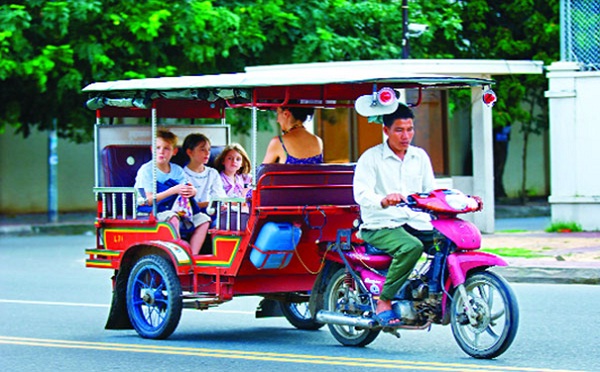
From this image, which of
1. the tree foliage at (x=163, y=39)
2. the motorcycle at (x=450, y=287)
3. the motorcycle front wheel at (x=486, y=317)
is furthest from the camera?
the tree foliage at (x=163, y=39)

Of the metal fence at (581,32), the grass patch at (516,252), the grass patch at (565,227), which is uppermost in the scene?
the metal fence at (581,32)

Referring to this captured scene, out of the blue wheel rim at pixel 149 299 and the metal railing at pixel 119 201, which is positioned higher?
the metal railing at pixel 119 201

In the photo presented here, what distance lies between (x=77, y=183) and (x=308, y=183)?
22685 mm

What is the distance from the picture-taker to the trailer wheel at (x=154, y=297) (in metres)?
10.3

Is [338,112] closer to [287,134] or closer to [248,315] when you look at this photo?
[248,315]

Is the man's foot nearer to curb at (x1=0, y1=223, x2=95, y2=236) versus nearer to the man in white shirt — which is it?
the man in white shirt

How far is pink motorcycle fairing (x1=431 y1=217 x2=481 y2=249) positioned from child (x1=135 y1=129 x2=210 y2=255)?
2.62 meters

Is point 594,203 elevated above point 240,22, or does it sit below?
below

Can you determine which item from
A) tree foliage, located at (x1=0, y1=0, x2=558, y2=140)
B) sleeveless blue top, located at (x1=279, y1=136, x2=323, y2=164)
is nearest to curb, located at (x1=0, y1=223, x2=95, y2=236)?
tree foliage, located at (x1=0, y1=0, x2=558, y2=140)

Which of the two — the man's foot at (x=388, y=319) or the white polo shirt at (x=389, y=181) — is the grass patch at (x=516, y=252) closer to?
the white polo shirt at (x=389, y=181)

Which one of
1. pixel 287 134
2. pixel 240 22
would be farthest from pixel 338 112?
pixel 287 134

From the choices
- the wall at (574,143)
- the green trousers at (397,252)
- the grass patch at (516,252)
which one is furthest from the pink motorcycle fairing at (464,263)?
the wall at (574,143)

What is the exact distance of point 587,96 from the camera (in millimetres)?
20406

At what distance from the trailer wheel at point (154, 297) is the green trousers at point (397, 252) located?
2.01 m
